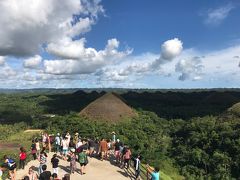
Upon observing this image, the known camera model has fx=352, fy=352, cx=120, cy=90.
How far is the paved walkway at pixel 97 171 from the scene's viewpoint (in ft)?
74.2

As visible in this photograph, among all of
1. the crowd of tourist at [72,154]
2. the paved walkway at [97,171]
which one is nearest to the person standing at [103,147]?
the crowd of tourist at [72,154]

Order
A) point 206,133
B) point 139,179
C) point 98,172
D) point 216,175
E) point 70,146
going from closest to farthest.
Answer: point 139,179 → point 98,172 → point 70,146 → point 216,175 → point 206,133

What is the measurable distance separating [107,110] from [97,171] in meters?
49.5

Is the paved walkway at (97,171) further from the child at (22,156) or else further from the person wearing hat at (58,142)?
the person wearing hat at (58,142)

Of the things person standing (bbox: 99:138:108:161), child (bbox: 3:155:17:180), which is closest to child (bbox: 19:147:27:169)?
child (bbox: 3:155:17:180)

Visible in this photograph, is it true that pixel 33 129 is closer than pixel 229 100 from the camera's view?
Yes

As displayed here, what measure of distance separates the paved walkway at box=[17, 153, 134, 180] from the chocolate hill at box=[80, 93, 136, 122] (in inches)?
1768

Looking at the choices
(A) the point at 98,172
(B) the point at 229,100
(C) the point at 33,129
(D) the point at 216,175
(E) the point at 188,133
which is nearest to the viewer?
(A) the point at 98,172

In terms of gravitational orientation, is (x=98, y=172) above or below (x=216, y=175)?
above

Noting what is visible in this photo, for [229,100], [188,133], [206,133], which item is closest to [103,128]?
[188,133]

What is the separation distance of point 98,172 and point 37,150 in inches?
222

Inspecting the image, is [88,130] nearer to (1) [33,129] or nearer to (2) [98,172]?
(1) [33,129]

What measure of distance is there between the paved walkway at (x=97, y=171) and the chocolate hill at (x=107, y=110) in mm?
44898

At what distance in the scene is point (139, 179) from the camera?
2194cm
